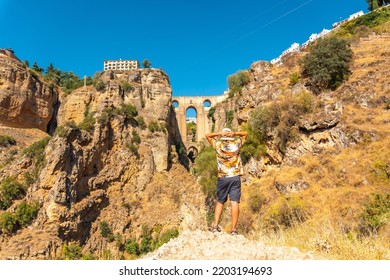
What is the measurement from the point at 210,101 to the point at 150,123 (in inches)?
960

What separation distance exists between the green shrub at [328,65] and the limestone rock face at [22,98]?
24.9m

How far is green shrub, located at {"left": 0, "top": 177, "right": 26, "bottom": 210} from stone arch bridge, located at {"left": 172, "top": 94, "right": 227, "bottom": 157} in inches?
1088

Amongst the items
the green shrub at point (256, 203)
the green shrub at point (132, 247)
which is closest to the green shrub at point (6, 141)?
the green shrub at point (132, 247)

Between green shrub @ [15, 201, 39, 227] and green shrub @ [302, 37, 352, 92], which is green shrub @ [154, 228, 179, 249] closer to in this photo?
green shrub @ [15, 201, 39, 227]

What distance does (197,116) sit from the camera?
5066 centimetres

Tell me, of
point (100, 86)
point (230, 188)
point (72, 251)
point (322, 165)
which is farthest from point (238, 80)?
point (230, 188)

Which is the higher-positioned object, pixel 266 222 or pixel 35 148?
pixel 35 148

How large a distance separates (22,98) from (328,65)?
2620cm

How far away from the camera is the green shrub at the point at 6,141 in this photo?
24025 millimetres

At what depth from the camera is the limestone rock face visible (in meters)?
26.5

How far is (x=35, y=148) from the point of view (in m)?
22.8

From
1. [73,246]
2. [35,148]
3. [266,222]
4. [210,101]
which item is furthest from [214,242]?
[210,101]

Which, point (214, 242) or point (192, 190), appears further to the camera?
point (192, 190)
